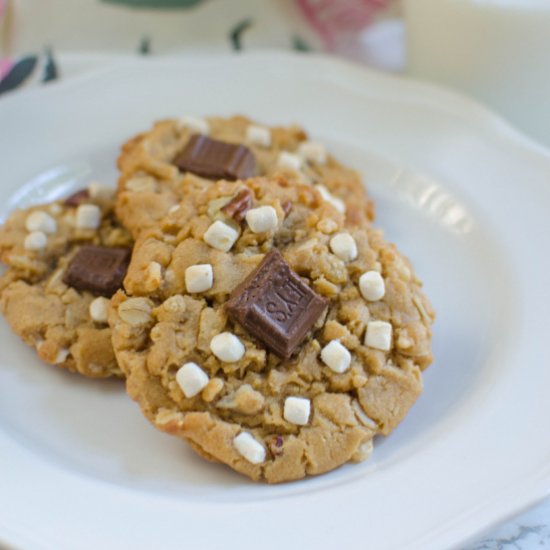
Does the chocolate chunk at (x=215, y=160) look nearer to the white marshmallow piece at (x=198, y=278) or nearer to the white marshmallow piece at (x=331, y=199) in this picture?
the white marshmallow piece at (x=331, y=199)

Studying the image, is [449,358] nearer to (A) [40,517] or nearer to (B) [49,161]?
(A) [40,517]

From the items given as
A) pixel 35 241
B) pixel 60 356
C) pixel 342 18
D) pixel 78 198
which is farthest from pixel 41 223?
pixel 342 18

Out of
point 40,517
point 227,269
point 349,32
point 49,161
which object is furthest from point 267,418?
point 349,32

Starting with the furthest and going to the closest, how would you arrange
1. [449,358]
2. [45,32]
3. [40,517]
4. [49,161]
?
[45,32] < [49,161] < [449,358] < [40,517]

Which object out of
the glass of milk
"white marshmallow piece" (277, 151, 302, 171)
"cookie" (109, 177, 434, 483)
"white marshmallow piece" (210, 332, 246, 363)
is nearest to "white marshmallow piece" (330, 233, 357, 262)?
"cookie" (109, 177, 434, 483)

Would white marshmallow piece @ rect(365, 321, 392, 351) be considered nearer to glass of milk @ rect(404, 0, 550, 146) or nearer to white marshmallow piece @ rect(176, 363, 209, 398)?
white marshmallow piece @ rect(176, 363, 209, 398)

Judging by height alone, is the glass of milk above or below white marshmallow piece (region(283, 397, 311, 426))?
above
